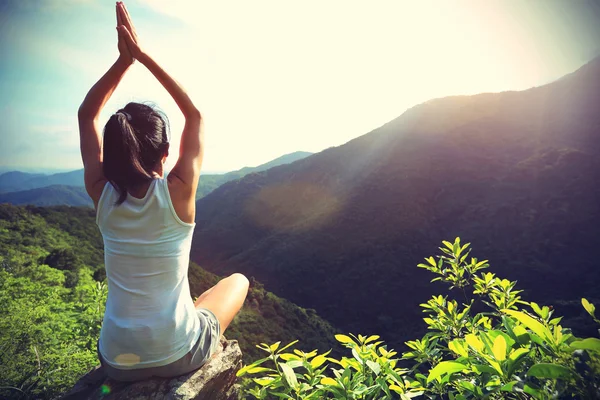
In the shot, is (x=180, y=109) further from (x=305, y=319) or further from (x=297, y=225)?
(x=297, y=225)

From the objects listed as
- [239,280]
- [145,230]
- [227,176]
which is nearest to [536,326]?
[145,230]

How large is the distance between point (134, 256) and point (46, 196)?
12045cm

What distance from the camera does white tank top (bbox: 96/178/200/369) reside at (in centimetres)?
112

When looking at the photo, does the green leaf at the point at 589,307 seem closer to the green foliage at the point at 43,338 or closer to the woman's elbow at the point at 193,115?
the woman's elbow at the point at 193,115

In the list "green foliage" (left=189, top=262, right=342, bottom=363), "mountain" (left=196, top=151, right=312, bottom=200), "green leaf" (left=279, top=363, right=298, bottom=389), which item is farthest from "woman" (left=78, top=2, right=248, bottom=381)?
"mountain" (left=196, top=151, right=312, bottom=200)

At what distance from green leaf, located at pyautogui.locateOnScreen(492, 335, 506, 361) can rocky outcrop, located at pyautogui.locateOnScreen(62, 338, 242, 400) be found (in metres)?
1.11

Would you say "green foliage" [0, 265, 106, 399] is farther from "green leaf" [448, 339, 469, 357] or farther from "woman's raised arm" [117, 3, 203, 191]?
"green leaf" [448, 339, 469, 357]

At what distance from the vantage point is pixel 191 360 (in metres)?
1.31

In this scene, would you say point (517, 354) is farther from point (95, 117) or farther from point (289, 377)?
point (95, 117)

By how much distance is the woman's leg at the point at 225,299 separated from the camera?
1532mm

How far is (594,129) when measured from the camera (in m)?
34.5

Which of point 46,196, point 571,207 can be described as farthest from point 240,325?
point 46,196

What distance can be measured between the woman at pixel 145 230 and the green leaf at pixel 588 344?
1143mm

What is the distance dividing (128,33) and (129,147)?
1.87ft
